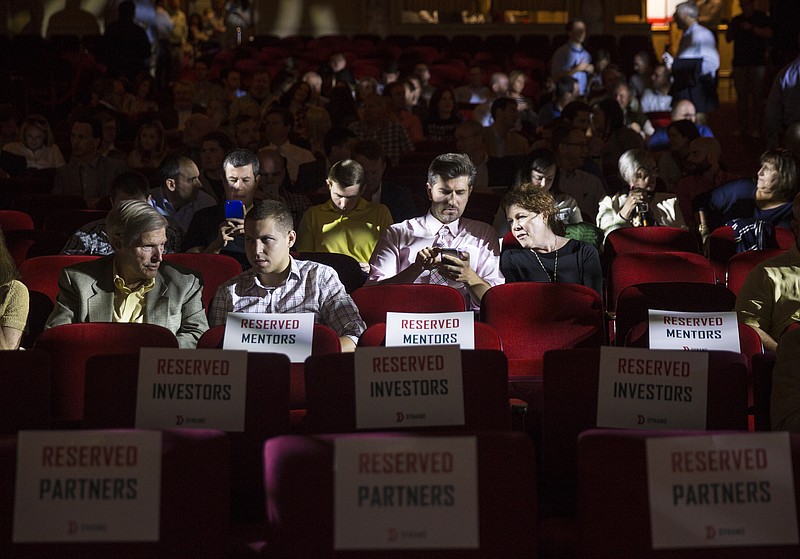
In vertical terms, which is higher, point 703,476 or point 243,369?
point 243,369

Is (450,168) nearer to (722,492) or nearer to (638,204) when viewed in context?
(638,204)

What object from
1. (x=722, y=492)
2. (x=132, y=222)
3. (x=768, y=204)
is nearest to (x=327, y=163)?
(x=768, y=204)

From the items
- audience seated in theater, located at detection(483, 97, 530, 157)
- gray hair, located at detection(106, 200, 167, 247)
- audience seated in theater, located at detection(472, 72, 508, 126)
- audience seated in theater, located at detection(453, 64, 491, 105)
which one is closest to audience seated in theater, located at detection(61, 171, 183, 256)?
gray hair, located at detection(106, 200, 167, 247)

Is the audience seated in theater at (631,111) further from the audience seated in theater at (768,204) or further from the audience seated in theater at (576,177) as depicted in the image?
the audience seated in theater at (768,204)

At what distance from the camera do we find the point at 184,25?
1816 cm

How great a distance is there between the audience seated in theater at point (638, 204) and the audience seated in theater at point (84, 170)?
11.7 ft

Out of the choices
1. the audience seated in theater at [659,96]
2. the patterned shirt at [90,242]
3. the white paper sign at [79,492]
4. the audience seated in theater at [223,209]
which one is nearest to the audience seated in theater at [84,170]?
the audience seated in theater at [223,209]

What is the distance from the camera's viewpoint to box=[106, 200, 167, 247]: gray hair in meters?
3.94

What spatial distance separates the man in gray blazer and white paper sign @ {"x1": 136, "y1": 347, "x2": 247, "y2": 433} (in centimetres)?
99

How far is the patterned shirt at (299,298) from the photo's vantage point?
4000mm

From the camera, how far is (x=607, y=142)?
878cm

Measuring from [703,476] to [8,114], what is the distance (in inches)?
322

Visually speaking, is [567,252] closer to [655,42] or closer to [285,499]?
[285,499]

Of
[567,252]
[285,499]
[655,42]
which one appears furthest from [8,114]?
[655,42]
